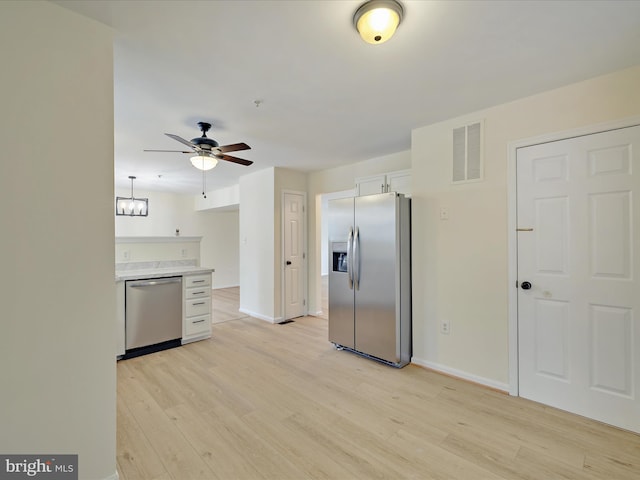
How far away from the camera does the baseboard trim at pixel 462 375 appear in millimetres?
2629

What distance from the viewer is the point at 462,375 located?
2854mm

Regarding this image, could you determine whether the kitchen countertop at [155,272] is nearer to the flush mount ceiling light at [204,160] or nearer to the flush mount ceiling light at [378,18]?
the flush mount ceiling light at [204,160]

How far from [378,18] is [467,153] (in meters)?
1.78

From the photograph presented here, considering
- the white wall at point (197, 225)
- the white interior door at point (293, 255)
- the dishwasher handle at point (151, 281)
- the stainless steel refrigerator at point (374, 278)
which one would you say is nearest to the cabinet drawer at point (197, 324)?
the dishwasher handle at point (151, 281)

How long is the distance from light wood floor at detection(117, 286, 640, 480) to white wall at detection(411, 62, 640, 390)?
324mm

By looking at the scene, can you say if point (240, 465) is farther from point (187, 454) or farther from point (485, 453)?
point (485, 453)

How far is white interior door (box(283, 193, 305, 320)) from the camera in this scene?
497 cm

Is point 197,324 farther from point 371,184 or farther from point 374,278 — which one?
point 371,184

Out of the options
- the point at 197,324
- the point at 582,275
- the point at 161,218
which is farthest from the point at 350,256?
the point at 161,218

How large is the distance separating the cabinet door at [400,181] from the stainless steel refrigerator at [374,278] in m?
0.72

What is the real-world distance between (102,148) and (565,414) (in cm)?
366

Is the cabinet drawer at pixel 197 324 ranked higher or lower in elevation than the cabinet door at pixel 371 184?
lower

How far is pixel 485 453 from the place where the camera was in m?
1.85

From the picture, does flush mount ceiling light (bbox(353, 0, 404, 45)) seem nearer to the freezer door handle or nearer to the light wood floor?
the freezer door handle
